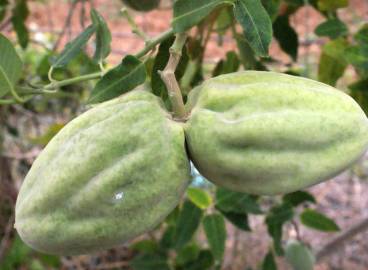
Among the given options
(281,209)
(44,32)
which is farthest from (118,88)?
(44,32)

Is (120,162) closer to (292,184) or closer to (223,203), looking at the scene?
(292,184)

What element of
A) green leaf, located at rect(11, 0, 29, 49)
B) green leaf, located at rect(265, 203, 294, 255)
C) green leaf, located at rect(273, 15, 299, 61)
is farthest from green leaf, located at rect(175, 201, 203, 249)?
green leaf, located at rect(11, 0, 29, 49)

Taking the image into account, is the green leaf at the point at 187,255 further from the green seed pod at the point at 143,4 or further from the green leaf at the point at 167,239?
the green seed pod at the point at 143,4

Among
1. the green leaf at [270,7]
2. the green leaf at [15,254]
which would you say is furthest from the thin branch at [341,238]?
the green leaf at [15,254]

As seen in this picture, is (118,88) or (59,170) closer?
(59,170)

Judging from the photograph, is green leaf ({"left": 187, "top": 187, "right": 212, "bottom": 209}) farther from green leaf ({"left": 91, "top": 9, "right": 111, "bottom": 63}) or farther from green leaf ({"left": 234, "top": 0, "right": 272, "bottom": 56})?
green leaf ({"left": 234, "top": 0, "right": 272, "bottom": 56})

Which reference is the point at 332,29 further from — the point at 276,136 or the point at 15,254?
the point at 15,254
